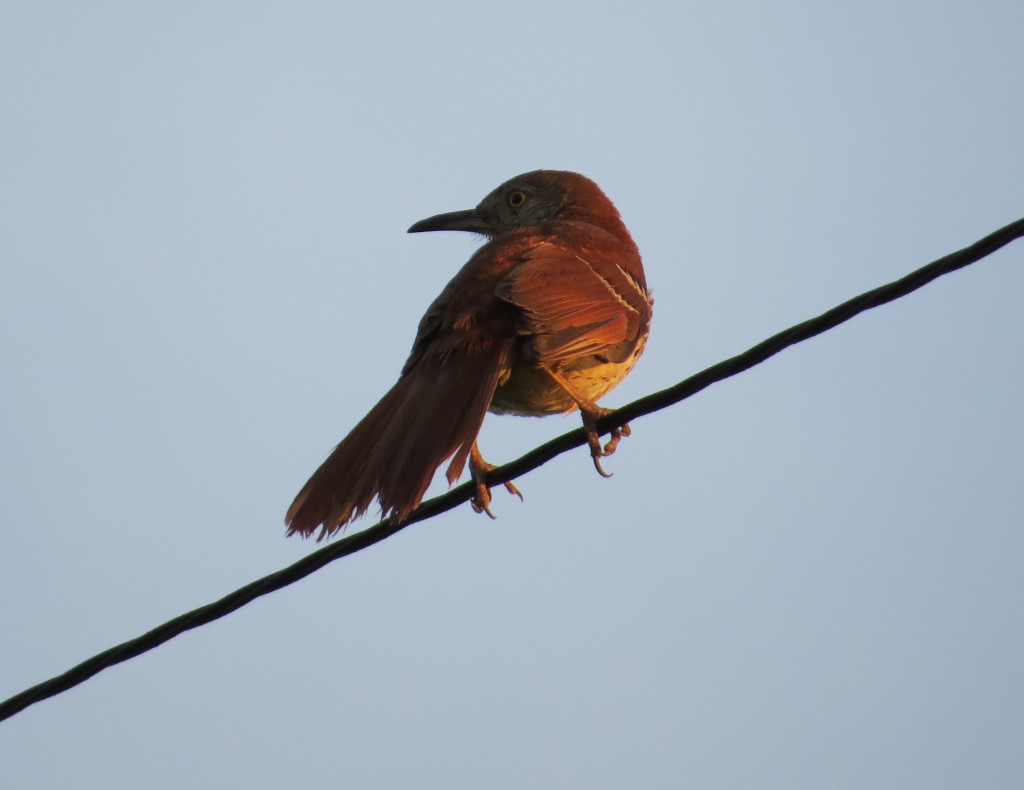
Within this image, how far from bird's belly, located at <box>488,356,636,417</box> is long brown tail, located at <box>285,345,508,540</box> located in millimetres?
333

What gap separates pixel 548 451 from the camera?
11.9 feet

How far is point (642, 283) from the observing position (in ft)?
19.7

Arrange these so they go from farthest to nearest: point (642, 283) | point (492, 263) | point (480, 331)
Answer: point (642, 283) < point (492, 263) < point (480, 331)

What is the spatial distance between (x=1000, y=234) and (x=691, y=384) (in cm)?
85

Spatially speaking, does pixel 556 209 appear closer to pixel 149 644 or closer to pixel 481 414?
pixel 481 414

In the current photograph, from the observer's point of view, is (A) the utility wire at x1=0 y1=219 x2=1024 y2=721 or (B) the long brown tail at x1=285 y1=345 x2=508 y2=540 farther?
(B) the long brown tail at x1=285 y1=345 x2=508 y2=540

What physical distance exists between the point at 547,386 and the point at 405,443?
937mm

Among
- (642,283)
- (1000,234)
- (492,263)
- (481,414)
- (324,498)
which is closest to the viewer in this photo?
(1000,234)

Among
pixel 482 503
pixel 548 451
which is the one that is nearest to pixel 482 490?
pixel 482 503

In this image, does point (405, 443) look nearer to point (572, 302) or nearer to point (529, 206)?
point (572, 302)

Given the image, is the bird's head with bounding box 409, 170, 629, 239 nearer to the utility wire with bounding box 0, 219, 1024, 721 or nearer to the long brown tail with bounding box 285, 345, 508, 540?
the long brown tail with bounding box 285, 345, 508, 540

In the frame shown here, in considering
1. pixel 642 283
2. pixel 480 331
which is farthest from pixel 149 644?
pixel 642 283

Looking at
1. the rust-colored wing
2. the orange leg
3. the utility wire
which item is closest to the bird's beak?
the rust-colored wing

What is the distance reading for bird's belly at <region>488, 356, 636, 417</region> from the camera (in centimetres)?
498
